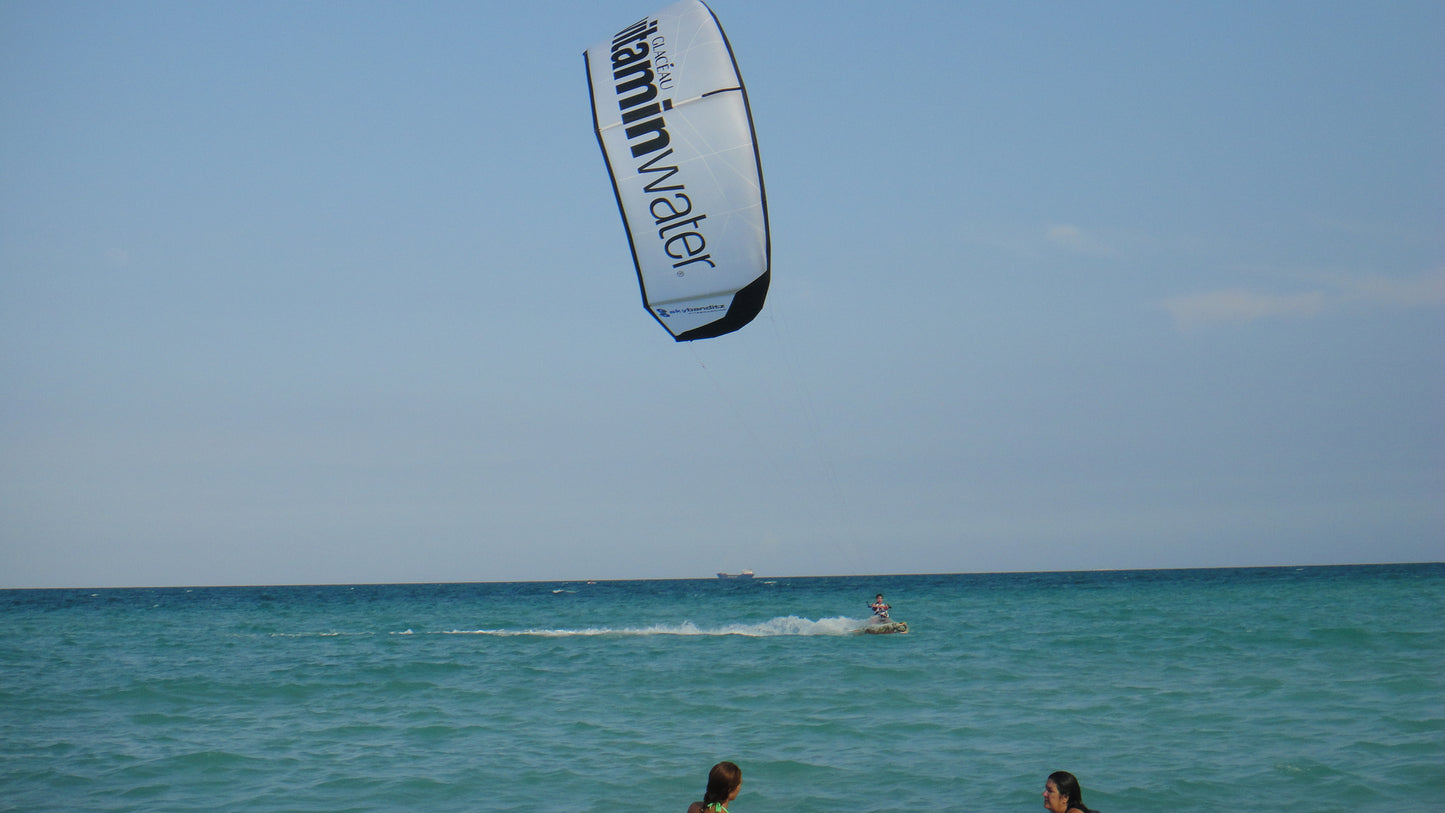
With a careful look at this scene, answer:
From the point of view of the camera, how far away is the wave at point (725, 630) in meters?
32.4

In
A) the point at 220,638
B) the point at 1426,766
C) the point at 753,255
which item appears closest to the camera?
the point at 753,255

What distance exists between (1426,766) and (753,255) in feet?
29.5

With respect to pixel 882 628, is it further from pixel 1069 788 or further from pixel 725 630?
pixel 1069 788

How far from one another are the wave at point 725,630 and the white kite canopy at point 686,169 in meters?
22.0

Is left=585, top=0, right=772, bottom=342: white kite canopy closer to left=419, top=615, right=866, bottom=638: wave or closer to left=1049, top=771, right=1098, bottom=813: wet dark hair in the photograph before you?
left=1049, top=771, right=1098, bottom=813: wet dark hair

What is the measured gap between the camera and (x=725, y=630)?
35062 millimetres

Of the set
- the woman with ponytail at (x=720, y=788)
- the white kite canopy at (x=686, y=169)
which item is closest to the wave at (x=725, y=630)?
the white kite canopy at (x=686, y=169)

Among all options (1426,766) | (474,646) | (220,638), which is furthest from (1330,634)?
(220,638)

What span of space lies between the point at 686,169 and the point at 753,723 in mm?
8083

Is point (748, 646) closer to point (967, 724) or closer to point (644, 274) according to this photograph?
point (967, 724)

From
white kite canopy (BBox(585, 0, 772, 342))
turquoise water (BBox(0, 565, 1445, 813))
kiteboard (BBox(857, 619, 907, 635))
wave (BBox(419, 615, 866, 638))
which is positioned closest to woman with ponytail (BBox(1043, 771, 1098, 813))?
turquoise water (BBox(0, 565, 1445, 813))

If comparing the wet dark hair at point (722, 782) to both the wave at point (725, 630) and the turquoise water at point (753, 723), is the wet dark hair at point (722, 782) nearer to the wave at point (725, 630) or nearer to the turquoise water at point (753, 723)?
the turquoise water at point (753, 723)

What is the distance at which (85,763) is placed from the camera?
12250 millimetres

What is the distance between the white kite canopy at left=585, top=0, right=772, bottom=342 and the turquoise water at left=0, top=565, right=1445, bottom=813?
5.21 meters
